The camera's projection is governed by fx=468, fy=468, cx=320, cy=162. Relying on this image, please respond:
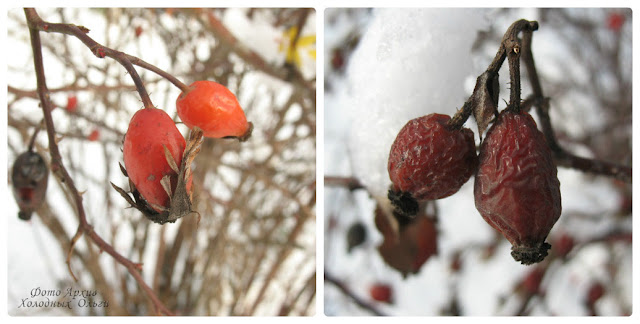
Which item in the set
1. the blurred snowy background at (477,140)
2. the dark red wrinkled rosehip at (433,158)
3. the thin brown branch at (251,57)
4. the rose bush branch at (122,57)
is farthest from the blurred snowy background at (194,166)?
the dark red wrinkled rosehip at (433,158)

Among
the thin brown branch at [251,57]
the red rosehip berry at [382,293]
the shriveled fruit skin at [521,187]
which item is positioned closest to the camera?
the shriveled fruit skin at [521,187]

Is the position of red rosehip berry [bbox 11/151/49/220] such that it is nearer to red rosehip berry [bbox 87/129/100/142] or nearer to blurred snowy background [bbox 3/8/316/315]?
blurred snowy background [bbox 3/8/316/315]

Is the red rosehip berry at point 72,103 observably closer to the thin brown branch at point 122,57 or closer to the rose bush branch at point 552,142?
the thin brown branch at point 122,57

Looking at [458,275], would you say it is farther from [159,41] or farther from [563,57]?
[159,41]

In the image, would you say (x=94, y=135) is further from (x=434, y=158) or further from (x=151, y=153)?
(x=434, y=158)


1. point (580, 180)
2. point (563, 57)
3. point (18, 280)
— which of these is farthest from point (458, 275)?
point (18, 280)

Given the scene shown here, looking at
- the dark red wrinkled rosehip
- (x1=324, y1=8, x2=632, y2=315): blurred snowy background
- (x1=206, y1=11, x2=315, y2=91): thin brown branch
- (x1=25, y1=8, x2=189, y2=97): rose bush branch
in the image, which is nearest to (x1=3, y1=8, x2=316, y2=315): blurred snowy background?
(x1=206, y1=11, x2=315, y2=91): thin brown branch

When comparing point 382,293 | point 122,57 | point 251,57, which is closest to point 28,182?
point 122,57
